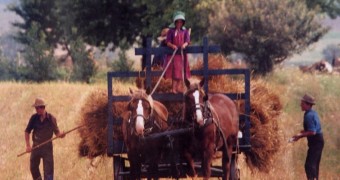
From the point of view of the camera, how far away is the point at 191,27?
131ft

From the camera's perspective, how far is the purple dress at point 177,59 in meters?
12.1

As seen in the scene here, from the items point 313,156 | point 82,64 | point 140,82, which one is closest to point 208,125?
point 140,82

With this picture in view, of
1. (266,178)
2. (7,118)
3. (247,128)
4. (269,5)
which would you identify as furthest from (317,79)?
(247,128)

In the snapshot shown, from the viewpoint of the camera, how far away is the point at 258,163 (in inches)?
531

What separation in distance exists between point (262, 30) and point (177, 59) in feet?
78.3

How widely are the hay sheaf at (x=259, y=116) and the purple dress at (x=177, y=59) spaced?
0.98 m

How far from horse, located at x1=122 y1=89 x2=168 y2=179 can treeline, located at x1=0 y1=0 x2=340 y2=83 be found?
22.8 meters

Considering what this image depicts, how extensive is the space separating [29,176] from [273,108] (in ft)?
17.3

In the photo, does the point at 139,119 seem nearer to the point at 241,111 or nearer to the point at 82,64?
the point at 241,111

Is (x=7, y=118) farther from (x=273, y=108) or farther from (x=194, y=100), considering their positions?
(x=194, y=100)

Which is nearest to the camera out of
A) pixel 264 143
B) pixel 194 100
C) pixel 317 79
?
pixel 194 100

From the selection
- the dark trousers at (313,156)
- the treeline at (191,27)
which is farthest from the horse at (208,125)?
the treeline at (191,27)

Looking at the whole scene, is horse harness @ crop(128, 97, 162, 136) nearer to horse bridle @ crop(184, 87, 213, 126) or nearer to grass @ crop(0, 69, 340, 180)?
horse bridle @ crop(184, 87, 213, 126)

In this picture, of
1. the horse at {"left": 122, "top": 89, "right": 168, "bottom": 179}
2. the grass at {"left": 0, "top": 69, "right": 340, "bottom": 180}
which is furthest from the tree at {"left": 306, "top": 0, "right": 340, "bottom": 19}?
the horse at {"left": 122, "top": 89, "right": 168, "bottom": 179}
